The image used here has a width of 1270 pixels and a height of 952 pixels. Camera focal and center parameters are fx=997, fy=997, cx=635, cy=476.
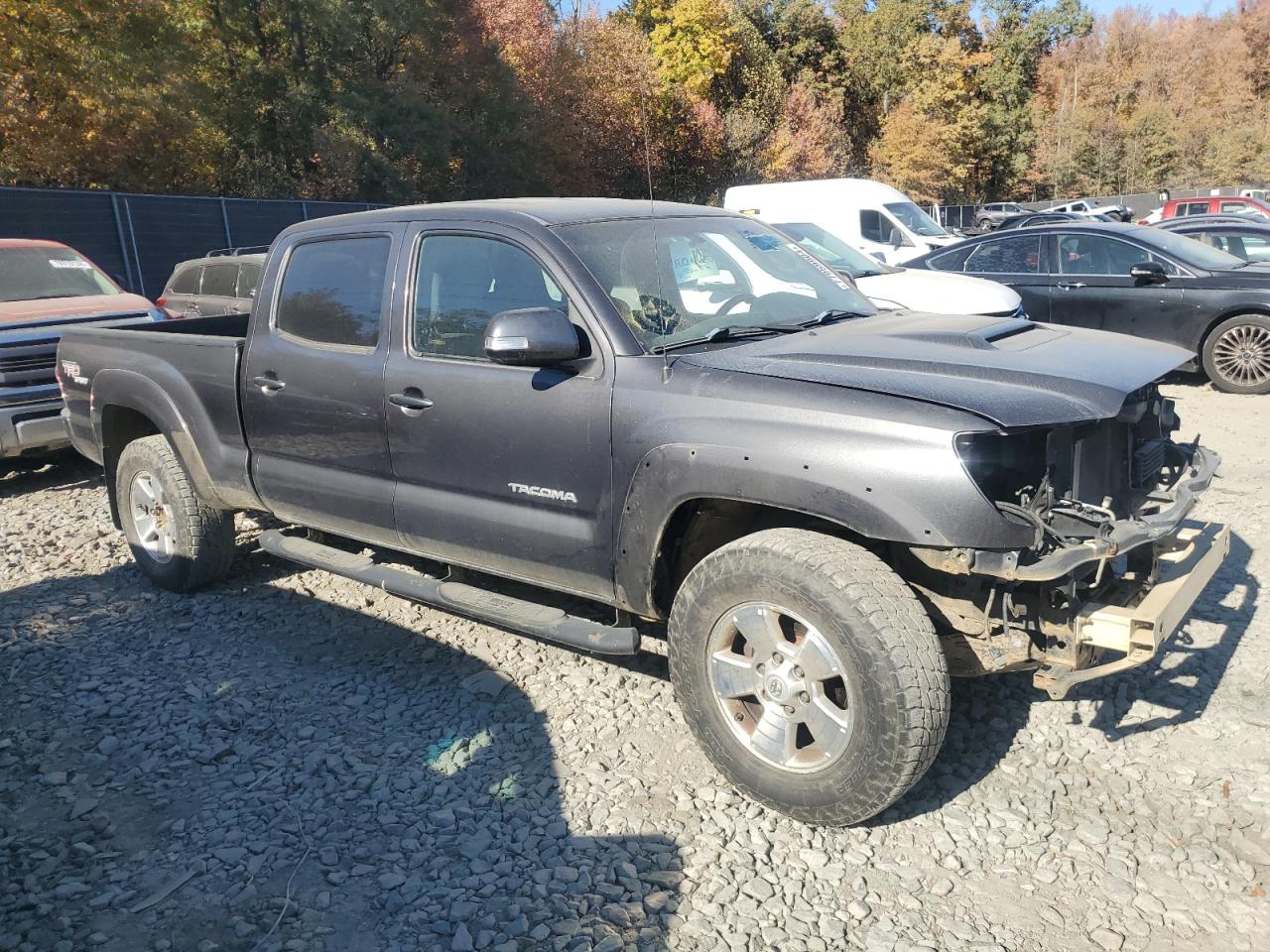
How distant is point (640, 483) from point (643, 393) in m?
0.32

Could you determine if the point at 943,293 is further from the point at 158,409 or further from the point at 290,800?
the point at 290,800

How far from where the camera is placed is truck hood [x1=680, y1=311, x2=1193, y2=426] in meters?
3.06

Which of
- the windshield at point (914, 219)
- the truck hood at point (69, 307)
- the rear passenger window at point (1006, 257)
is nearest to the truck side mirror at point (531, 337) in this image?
the truck hood at point (69, 307)

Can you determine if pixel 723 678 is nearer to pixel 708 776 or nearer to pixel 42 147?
pixel 708 776

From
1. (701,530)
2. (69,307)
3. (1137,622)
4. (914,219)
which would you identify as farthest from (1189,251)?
(69,307)

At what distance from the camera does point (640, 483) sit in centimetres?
351

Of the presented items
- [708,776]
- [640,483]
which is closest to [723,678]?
[708,776]

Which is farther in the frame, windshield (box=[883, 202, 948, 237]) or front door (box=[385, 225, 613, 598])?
windshield (box=[883, 202, 948, 237])

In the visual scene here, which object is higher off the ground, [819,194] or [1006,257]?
[819,194]

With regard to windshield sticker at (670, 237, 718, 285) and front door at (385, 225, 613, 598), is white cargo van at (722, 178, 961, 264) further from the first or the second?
front door at (385, 225, 613, 598)

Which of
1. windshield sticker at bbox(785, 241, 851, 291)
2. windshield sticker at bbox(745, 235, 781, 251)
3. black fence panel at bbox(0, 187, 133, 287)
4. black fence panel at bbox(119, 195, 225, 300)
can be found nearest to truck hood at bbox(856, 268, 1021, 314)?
windshield sticker at bbox(785, 241, 851, 291)

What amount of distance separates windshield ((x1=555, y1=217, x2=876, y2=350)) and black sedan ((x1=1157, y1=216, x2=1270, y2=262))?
29.6ft

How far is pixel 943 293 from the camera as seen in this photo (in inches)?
375

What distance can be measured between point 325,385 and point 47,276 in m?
6.64
